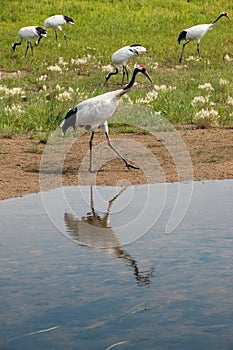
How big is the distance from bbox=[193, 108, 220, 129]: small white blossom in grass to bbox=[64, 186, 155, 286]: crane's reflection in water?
550 cm

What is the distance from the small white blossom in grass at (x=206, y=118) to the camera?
554 inches

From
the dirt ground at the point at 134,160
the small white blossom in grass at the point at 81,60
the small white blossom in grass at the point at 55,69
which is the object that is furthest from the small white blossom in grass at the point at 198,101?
the small white blossom in grass at the point at 81,60

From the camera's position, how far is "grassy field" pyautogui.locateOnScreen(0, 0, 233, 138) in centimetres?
1473

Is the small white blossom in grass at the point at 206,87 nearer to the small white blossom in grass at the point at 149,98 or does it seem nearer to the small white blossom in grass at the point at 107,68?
the small white blossom in grass at the point at 149,98

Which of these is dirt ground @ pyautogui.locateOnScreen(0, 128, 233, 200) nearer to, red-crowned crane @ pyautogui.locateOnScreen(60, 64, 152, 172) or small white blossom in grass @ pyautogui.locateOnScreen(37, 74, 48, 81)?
red-crowned crane @ pyautogui.locateOnScreen(60, 64, 152, 172)

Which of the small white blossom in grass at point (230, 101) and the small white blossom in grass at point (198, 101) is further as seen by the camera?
the small white blossom in grass at point (230, 101)

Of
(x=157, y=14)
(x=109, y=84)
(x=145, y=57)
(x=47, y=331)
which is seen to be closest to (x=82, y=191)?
(x=47, y=331)

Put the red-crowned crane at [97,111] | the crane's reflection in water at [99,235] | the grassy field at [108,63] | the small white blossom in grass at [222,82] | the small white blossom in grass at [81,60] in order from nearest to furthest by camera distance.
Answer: the crane's reflection in water at [99,235] → the red-crowned crane at [97,111] → the grassy field at [108,63] → the small white blossom in grass at [222,82] → the small white blossom in grass at [81,60]

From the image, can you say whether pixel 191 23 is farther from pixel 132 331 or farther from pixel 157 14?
pixel 132 331

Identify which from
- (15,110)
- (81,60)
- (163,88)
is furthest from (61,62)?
(15,110)

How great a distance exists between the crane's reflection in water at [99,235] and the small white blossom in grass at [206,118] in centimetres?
550

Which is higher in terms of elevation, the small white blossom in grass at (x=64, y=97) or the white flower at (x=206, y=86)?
the small white blossom in grass at (x=64, y=97)

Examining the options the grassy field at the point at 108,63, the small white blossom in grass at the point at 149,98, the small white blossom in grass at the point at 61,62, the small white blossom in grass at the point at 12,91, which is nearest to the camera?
the grassy field at the point at 108,63

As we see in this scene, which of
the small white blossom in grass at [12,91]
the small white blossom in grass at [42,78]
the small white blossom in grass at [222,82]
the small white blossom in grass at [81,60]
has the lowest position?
the small white blossom in grass at [81,60]
